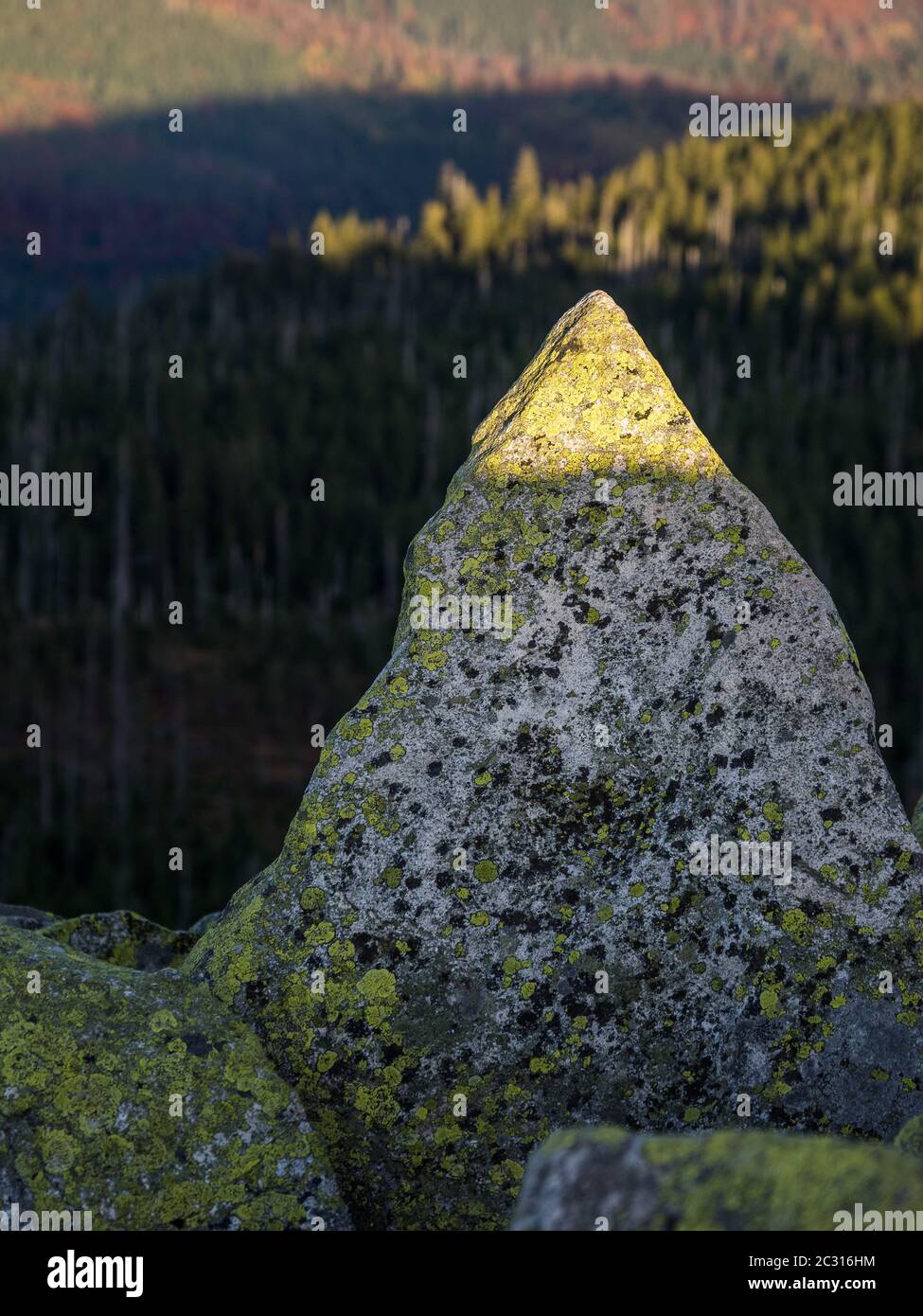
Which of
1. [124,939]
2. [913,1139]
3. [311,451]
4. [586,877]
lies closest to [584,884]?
[586,877]

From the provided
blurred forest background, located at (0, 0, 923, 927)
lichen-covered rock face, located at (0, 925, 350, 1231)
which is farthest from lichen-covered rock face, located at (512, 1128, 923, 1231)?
blurred forest background, located at (0, 0, 923, 927)

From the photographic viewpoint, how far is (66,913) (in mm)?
60750

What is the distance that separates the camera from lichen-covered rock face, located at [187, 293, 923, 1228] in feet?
21.6

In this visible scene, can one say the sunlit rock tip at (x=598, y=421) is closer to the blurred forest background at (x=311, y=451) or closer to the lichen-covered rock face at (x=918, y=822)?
the lichen-covered rock face at (x=918, y=822)

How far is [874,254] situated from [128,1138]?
17964 cm

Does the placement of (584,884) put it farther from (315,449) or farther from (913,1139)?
(315,449)

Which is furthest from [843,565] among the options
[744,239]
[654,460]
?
[654,460]

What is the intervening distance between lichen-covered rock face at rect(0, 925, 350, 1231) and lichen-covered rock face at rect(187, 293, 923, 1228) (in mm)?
359

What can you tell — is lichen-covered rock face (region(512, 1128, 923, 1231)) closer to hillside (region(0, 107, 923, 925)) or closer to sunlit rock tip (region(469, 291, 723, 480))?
sunlit rock tip (region(469, 291, 723, 480))

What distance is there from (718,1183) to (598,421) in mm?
4076

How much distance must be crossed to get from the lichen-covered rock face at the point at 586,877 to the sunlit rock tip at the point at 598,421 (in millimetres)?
127

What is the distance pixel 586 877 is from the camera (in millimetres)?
6805

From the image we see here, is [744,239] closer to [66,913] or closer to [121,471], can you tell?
[121,471]
